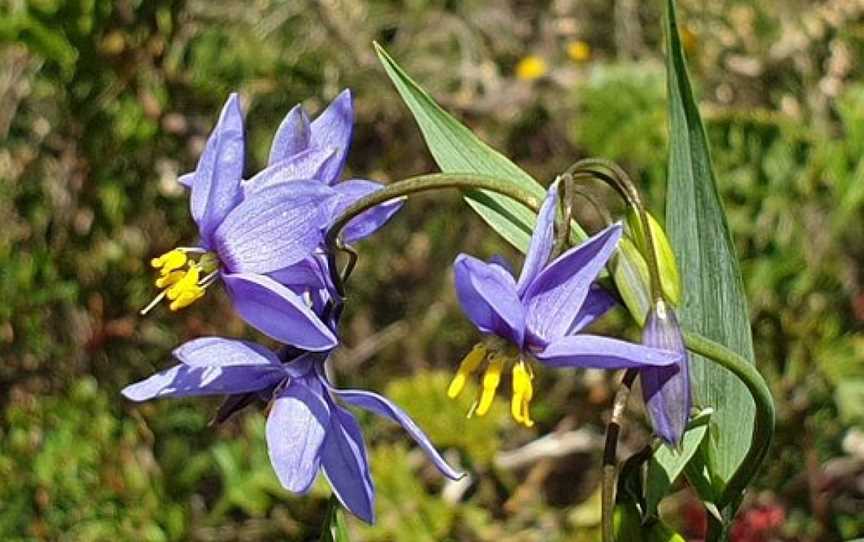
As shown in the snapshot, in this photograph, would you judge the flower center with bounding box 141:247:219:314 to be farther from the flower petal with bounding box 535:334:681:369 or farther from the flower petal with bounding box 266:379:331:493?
the flower petal with bounding box 535:334:681:369

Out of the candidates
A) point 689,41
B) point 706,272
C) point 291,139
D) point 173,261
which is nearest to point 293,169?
point 291,139

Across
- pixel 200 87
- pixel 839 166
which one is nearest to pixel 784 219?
pixel 839 166

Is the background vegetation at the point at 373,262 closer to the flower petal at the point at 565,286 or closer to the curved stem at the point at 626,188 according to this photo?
the curved stem at the point at 626,188

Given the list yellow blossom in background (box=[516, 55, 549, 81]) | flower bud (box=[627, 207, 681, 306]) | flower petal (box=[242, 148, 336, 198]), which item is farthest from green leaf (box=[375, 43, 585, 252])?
yellow blossom in background (box=[516, 55, 549, 81])

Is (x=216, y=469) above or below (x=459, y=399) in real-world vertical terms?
below

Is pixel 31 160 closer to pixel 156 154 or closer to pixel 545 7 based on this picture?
pixel 156 154

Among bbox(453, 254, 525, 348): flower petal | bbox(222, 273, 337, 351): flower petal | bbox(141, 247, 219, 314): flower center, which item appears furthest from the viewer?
bbox(141, 247, 219, 314): flower center
